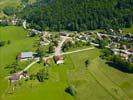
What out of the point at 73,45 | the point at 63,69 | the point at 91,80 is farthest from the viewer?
the point at 73,45

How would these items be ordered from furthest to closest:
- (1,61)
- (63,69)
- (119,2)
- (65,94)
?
(119,2) < (1,61) < (63,69) < (65,94)

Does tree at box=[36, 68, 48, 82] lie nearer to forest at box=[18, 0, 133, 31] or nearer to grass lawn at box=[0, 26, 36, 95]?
grass lawn at box=[0, 26, 36, 95]

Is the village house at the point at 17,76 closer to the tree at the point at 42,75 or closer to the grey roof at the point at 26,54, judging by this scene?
the tree at the point at 42,75

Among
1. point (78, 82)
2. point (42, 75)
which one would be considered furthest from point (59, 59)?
point (78, 82)

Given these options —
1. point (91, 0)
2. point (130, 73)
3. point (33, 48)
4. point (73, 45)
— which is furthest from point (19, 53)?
point (91, 0)

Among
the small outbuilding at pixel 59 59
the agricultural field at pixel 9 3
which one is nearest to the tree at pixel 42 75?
the small outbuilding at pixel 59 59

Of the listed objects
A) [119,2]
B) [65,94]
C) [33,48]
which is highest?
[119,2]

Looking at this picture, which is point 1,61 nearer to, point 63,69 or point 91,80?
point 63,69

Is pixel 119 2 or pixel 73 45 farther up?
pixel 119 2
